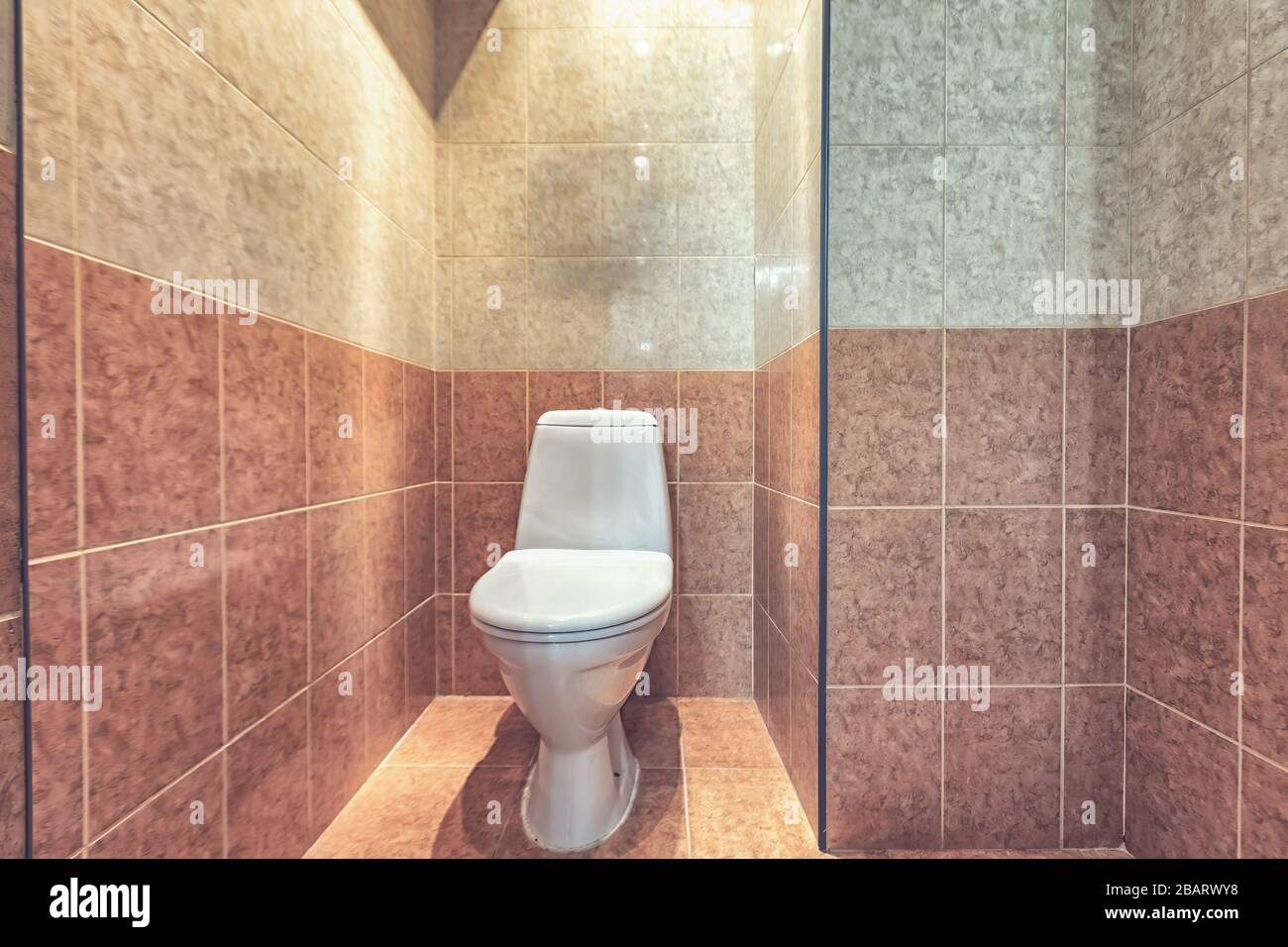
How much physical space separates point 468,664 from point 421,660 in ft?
0.49

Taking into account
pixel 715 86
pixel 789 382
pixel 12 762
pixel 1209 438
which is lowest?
pixel 12 762

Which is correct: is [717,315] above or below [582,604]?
above

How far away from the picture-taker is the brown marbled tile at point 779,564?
132cm

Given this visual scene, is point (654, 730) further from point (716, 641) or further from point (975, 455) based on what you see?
point (975, 455)

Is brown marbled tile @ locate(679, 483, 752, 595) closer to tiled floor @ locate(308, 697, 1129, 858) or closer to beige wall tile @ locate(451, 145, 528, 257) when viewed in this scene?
tiled floor @ locate(308, 697, 1129, 858)

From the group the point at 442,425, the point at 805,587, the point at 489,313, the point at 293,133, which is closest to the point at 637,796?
the point at 805,587

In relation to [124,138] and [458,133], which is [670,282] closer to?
[458,133]

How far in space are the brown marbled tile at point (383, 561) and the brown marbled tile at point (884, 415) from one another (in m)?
1.04

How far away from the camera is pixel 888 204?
1.05m

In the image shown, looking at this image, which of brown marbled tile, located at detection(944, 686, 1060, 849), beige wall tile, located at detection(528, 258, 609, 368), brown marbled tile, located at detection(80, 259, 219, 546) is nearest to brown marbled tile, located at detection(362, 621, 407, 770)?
brown marbled tile, located at detection(80, 259, 219, 546)

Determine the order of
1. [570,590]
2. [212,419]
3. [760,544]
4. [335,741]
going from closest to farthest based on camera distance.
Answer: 1. [212,419]
2. [570,590]
3. [335,741]
4. [760,544]

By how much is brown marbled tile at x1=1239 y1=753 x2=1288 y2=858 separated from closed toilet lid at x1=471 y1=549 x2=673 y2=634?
35.7 inches

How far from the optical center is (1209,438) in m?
0.90

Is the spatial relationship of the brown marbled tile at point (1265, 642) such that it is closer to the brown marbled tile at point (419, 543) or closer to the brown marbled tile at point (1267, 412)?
the brown marbled tile at point (1267, 412)
